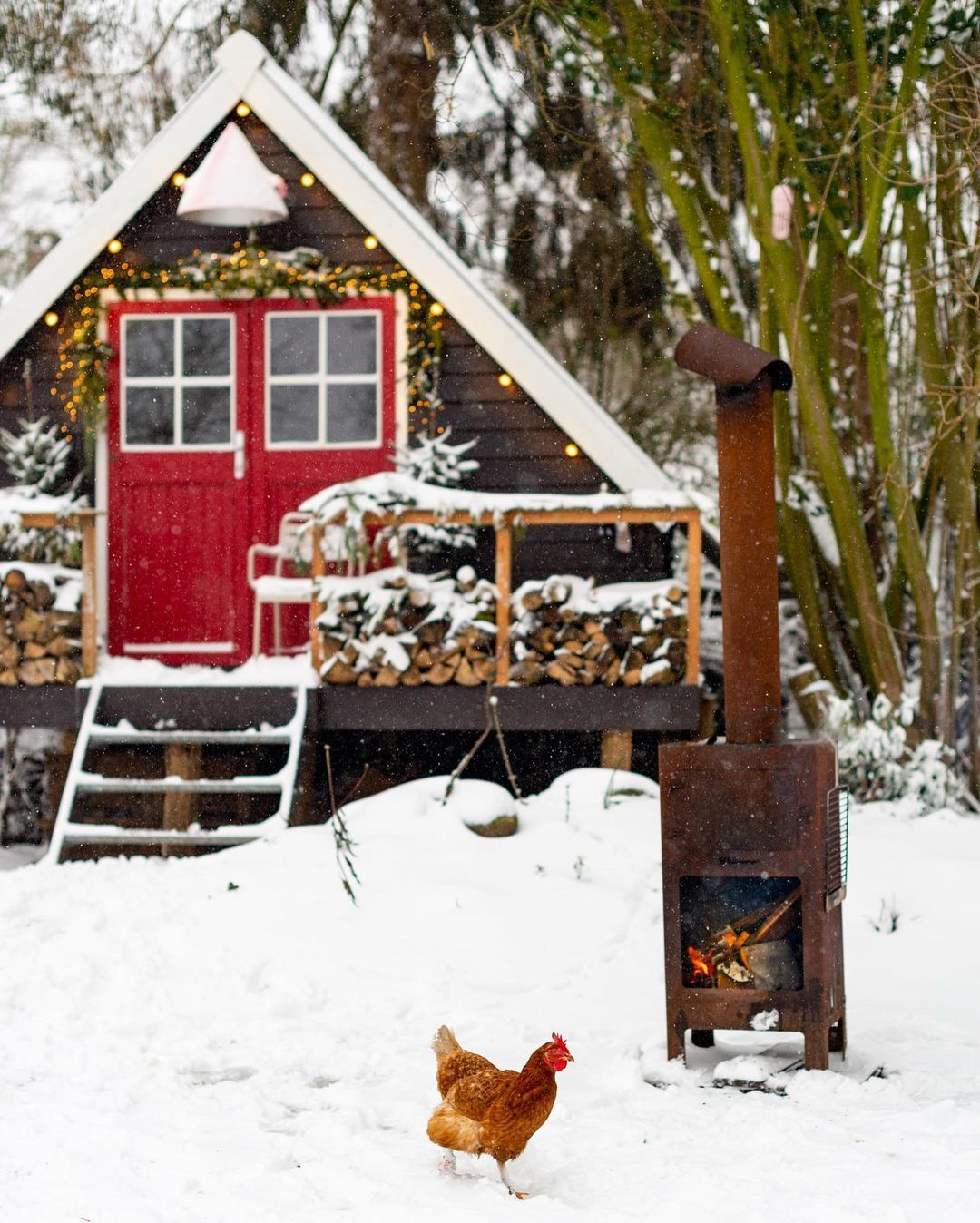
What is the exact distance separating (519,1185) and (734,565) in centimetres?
214

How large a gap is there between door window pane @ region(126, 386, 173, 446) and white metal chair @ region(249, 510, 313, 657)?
99 centimetres

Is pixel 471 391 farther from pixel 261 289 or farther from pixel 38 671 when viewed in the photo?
pixel 38 671

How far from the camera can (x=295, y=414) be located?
1028 cm

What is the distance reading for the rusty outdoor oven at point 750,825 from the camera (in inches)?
193

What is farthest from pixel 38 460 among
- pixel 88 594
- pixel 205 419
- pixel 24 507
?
pixel 88 594

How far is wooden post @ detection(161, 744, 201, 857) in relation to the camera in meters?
8.95

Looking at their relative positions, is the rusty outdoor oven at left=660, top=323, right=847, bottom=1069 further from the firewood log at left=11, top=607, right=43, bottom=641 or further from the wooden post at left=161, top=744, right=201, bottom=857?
the firewood log at left=11, top=607, right=43, bottom=641

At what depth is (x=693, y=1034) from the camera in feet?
17.5

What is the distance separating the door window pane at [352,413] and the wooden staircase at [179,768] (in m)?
2.05

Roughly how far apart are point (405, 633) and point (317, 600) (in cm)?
55

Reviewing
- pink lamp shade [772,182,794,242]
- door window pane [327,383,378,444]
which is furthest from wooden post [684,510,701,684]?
door window pane [327,383,378,444]

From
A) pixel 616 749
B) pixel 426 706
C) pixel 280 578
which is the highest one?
pixel 280 578

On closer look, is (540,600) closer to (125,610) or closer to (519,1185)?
(125,610)

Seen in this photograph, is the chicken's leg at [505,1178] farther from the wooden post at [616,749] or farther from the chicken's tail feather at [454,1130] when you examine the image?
the wooden post at [616,749]
